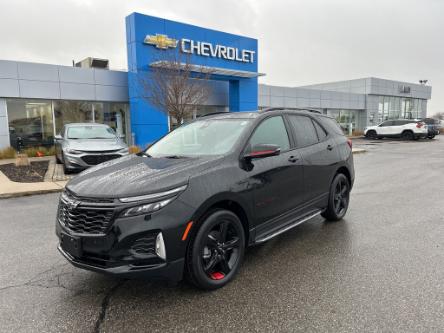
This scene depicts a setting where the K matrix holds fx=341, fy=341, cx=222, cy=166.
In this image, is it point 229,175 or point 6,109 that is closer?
point 229,175

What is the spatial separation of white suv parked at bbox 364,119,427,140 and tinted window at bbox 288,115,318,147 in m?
27.3

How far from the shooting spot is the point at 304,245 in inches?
175

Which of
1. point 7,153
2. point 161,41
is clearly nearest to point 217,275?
point 7,153

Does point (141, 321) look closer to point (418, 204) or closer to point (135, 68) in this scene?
point (418, 204)

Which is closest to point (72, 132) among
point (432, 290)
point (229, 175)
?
point (229, 175)

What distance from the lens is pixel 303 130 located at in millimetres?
4797

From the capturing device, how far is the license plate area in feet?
9.64

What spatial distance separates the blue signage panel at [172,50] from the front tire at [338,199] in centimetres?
1374

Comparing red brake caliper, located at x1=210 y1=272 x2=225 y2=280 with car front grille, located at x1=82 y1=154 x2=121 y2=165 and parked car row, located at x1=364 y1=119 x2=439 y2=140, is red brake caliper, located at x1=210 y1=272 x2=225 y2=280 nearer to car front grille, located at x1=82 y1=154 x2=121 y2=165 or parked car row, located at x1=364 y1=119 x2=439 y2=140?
car front grille, located at x1=82 y1=154 x2=121 y2=165

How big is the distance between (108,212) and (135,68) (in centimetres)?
1638

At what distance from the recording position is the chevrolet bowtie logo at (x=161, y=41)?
1788 cm

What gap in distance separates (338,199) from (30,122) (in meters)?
Result: 16.6

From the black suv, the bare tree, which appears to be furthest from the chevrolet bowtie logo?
the black suv

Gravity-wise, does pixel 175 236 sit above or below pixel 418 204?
above
